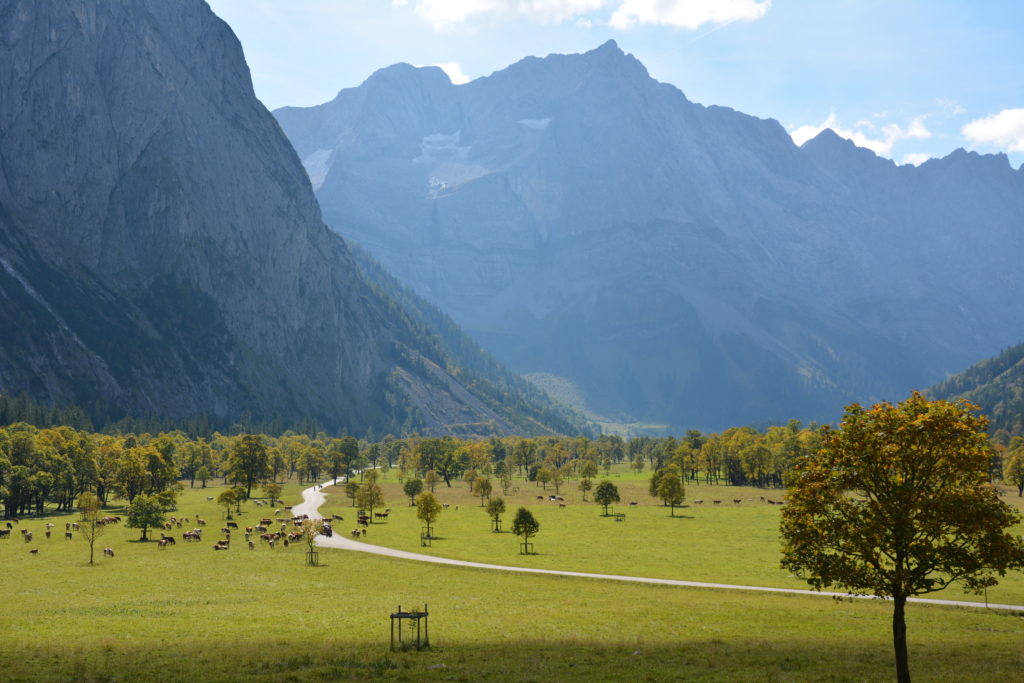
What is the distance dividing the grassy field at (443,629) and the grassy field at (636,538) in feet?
37.2

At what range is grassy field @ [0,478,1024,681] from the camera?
37188 mm

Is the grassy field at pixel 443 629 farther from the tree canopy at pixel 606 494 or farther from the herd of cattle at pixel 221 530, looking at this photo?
the tree canopy at pixel 606 494

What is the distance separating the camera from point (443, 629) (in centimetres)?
4903

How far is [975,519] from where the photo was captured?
31.3 metres

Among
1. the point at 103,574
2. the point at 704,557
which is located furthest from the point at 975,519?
the point at 103,574

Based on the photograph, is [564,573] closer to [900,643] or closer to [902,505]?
[900,643]

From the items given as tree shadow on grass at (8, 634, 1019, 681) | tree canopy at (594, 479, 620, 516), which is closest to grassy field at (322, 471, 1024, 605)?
tree canopy at (594, 479, 620, 516)

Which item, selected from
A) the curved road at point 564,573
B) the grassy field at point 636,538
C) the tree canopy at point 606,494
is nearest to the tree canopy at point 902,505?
the curved road at point 564,573

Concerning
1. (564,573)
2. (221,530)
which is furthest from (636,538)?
(221,530)

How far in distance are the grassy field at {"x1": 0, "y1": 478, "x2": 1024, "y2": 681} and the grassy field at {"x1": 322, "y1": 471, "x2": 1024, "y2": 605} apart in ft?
37.2

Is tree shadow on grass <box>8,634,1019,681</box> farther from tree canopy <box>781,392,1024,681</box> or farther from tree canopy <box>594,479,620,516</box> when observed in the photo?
tree canopy <box>594,479,620,516</box>

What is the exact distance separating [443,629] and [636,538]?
64.3 meters

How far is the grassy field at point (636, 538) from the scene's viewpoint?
80438mm

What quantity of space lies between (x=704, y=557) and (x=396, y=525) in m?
55.8
